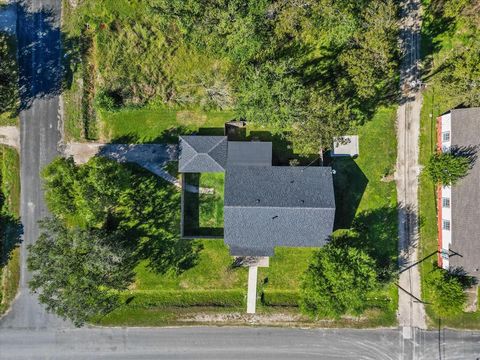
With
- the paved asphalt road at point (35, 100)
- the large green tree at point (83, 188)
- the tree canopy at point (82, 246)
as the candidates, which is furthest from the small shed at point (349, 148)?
the paved asphalt road at point (35, 100)

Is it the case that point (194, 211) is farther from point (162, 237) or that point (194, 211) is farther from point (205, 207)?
point (162, 237)

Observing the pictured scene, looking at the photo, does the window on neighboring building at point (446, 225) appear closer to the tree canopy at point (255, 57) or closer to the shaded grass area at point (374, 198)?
the shaded grass area at point (374, 198)

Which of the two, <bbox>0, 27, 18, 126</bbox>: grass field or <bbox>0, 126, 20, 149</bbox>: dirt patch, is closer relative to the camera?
<bbox>0, 27, 18, 126</bbox>: grass field

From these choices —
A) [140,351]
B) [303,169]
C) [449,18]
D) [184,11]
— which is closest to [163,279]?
[140,351]

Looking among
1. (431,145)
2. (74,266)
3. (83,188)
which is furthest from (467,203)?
(74,266)

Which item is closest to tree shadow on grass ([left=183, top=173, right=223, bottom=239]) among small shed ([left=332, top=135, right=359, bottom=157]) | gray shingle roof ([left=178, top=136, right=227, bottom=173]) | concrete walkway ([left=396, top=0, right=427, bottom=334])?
gray shingle roof ([left=178, top=136, right=227, bottom=173])

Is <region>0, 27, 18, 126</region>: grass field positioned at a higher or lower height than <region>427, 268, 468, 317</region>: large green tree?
higher

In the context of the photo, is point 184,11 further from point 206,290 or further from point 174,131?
point 206,290

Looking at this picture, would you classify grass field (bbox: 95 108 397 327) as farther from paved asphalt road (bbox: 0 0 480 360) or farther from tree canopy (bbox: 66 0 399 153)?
tree canopy (bbox: 66 0 399 153)
